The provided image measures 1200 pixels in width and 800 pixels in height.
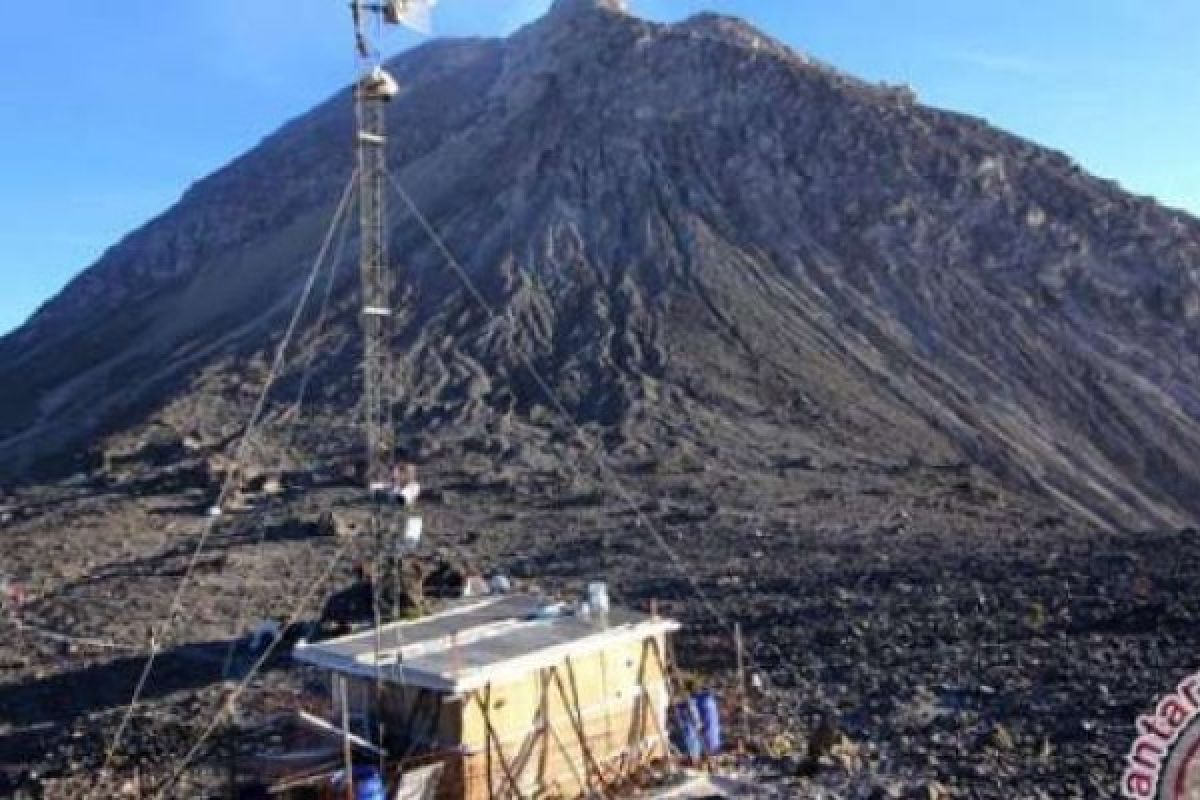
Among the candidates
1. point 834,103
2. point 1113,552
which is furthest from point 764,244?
point 1113,552

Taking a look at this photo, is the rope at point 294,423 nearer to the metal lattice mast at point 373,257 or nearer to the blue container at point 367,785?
the metal lattice mast at point 373,257

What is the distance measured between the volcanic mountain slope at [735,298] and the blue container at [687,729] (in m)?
30.3

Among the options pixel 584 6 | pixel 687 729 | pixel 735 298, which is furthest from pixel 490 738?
pixel 584 6

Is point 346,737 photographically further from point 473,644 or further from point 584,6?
point 584,6

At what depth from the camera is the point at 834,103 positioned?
69625 mm

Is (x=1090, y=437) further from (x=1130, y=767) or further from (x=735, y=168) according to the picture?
(x=1130, y=767)

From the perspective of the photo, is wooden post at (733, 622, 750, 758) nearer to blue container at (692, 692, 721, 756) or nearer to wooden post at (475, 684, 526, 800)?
blue container at (692, 692, 721, 756)

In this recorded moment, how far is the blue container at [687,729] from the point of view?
15180 millimetres

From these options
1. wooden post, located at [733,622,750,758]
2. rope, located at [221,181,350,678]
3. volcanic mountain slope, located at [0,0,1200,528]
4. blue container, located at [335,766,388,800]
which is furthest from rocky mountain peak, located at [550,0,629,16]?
blue container, located at [335,766,388,800]

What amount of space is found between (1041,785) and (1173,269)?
50.5 m

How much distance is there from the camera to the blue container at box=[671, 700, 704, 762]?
15.2 metres

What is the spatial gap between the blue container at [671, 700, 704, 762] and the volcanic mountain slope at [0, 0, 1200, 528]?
30.3 meters

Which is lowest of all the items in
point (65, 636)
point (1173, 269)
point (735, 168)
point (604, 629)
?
point (65, 636)

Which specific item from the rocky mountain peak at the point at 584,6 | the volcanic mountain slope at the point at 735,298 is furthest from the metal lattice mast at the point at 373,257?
the rocky mountain peak at the point at 584,6
